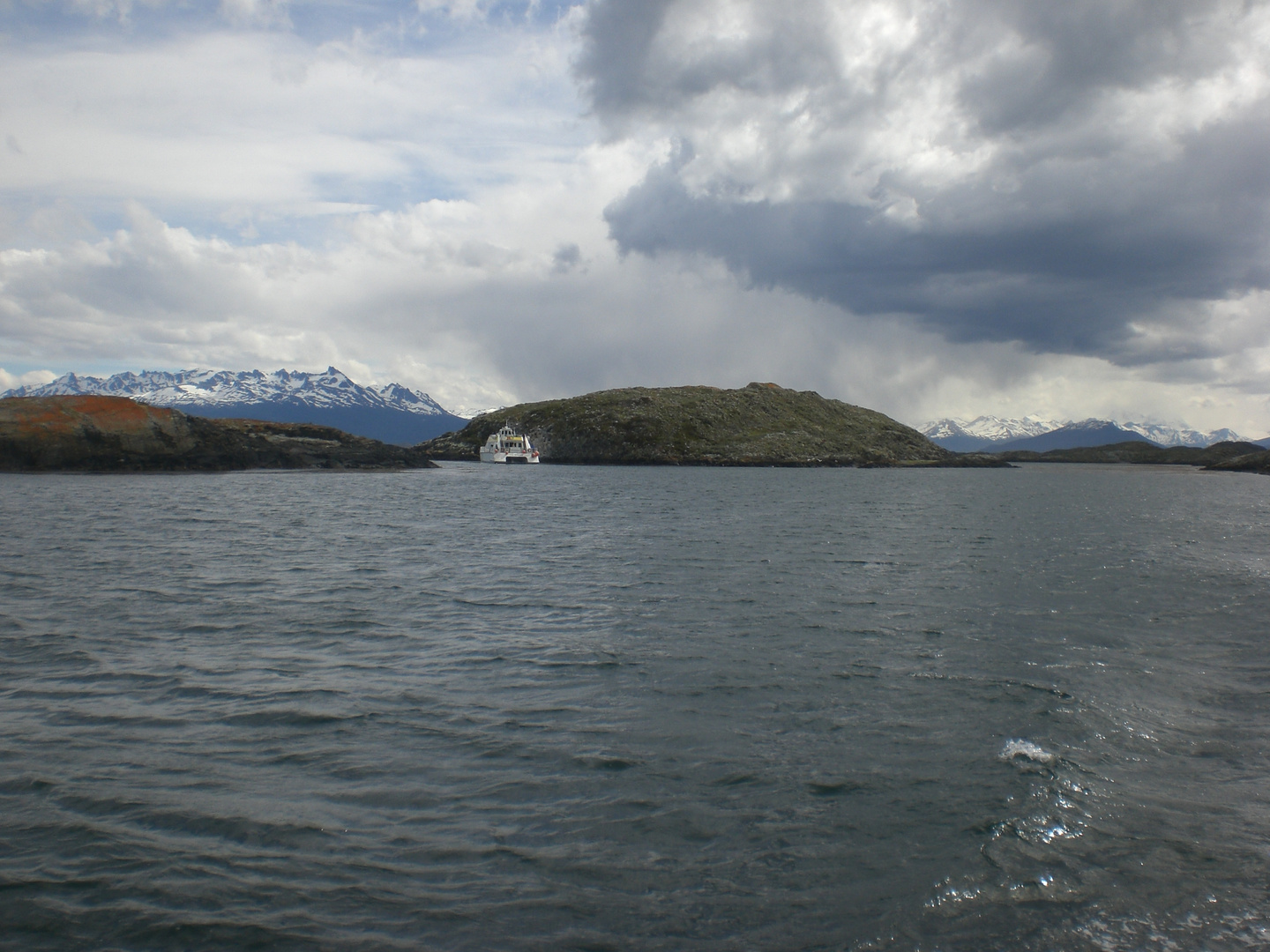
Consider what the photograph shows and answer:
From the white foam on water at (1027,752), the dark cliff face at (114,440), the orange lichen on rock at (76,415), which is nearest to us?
the white foam on water at (1027,752)

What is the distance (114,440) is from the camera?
103 metres

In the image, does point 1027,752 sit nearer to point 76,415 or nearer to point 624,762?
point 624,762

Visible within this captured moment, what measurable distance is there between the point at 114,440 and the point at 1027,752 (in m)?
121

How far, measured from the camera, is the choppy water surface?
8.99 metres

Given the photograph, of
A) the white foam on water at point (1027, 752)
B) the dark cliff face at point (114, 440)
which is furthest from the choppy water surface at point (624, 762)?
the dark cliff face at point (114, 440)

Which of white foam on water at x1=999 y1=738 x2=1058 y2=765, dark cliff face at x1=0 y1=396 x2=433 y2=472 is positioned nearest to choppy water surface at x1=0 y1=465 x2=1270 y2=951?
white foam on water at x1=999 y1=738 x2=1058 y2=765

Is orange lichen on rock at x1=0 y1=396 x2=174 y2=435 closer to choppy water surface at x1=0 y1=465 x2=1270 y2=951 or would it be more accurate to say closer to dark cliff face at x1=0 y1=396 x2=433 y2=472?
dark cliff face at x1=0 y1=396 x2=433 y2=472

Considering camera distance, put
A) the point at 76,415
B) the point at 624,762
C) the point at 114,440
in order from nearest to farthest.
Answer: the point at 624,762, the point at 76,415, the point at 114,440

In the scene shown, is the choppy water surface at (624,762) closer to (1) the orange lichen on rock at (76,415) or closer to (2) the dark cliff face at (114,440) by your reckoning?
(2) the dark cliff face at (114,440)

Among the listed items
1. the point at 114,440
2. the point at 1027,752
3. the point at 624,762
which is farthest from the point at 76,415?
the point at 1027,752

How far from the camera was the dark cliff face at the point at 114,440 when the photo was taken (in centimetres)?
9894

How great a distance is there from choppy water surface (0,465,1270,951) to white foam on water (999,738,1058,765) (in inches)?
2.2

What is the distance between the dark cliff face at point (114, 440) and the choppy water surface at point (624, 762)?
3287 inches

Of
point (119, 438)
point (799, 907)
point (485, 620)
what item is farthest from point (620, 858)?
point (119, 438)
